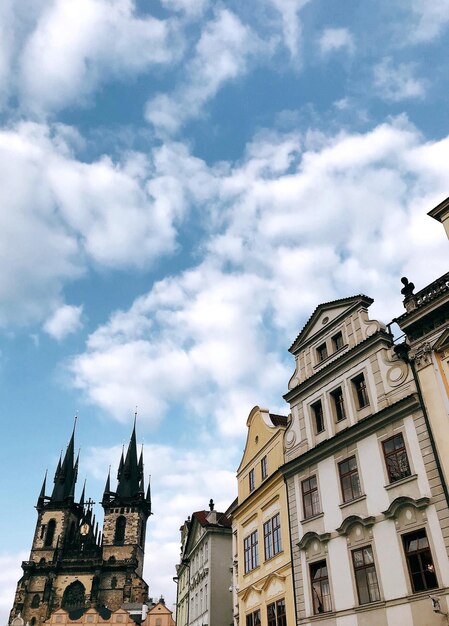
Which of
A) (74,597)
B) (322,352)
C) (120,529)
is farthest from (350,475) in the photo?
(120,529)

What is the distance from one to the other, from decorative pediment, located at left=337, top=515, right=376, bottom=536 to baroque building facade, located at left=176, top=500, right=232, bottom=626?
16.2 metres

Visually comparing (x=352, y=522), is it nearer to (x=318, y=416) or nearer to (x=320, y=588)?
(x=320, y=588)

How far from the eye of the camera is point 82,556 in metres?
97.8

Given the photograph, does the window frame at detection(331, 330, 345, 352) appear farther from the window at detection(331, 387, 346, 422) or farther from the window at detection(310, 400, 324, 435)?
the window at detection(310, 400, 324, 435)

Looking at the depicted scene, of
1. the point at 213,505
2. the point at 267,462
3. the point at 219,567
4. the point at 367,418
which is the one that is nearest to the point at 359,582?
the point at 367,418

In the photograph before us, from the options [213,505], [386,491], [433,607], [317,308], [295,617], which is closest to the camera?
[433,607]

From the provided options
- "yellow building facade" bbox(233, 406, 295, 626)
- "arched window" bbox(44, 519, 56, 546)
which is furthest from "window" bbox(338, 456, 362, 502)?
"arched window" bbox(44, 519, 56, 546)

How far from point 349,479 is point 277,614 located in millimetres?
7281

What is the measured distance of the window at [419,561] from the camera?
52.4 ft

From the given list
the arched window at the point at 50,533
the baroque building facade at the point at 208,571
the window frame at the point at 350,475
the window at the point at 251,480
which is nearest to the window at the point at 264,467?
the window at the point at 251,480

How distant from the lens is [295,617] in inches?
831

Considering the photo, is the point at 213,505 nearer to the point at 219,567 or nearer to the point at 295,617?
the point at 219,567

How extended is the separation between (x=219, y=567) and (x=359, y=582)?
21.5 m

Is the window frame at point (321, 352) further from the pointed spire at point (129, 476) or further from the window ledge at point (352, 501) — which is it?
the pointed spire at point (129, 476)
